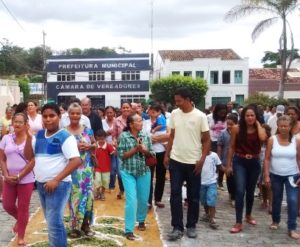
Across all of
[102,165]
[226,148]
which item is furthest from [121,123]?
[226,148]

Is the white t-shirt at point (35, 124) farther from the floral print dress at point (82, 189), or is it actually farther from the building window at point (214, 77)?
the building window at point (214, 77)

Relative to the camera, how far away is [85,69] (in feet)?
84.0

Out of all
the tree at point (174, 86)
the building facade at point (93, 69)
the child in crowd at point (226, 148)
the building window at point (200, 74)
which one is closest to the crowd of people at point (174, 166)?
the child in crowd at point (226, 148)

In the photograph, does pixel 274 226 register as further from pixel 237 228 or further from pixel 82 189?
pixel 82 189

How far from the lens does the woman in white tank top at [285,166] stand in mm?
5656

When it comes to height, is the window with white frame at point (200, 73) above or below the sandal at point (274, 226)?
above

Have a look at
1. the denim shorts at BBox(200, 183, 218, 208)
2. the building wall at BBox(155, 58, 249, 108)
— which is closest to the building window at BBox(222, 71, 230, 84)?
the building wall at BBox(155, 58, 249, 108)

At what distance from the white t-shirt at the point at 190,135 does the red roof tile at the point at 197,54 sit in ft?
140

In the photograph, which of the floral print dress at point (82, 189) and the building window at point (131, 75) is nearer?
the floral print dress at point (82, 189)

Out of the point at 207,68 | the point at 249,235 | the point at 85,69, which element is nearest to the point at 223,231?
the point at 249,235

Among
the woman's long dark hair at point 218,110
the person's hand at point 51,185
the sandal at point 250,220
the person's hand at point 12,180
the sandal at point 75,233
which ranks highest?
the woman's long dark hair at point 218,110

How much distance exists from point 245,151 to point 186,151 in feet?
3.03

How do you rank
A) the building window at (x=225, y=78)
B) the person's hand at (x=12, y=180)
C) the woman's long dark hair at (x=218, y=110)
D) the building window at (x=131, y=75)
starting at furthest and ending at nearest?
the building window at (x=225, y=78)
the building window at (x=131, y=75)
the woman's long dark hair at (x=218, y=110)
the person's hand at (x=12, y=180)

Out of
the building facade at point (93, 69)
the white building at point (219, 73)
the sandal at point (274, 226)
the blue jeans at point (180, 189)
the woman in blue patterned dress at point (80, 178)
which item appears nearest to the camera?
the woman in blue patterned dress at point (80, 178)
